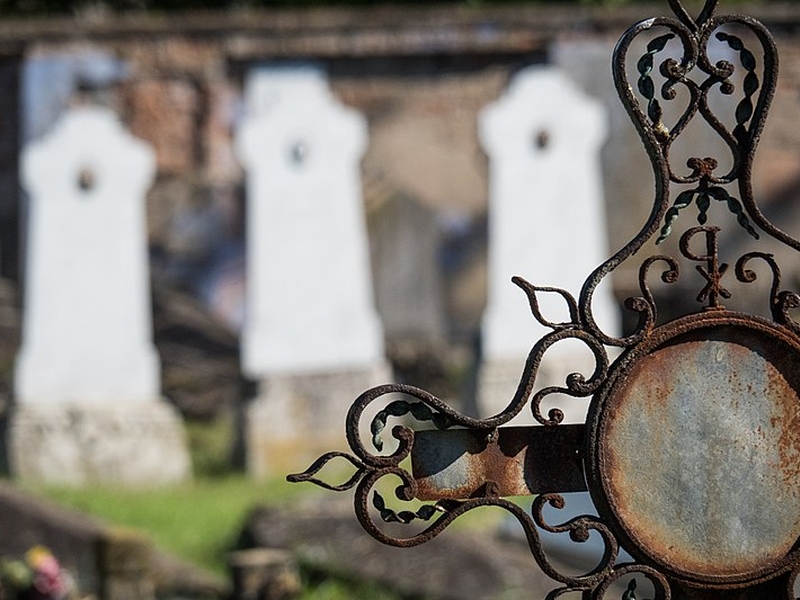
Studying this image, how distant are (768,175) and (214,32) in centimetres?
383

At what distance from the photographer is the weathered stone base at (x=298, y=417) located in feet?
34.3

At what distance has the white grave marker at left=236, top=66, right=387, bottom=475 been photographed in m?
10.8

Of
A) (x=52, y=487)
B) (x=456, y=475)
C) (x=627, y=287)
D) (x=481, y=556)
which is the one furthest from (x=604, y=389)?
(x=627, y=287)

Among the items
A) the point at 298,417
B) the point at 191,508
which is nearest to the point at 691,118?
the point at 191,508

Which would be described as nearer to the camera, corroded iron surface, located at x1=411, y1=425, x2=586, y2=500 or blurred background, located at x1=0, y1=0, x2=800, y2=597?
corroded iron surface, located at x1=411, y1=425, x2=586, y2=500

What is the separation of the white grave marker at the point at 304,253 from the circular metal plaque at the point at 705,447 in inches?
330

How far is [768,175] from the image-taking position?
11359mm

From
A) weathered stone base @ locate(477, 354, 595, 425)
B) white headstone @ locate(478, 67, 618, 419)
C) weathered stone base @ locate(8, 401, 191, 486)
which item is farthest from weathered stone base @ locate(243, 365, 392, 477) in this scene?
white headstone @ locate(478, 67, 618, 419)

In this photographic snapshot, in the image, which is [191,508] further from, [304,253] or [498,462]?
[498,462]

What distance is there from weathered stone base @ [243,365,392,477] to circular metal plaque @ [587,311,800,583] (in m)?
8.07

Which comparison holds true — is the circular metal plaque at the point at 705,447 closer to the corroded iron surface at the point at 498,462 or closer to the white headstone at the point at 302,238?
the corroded iron surface at the point at 498,462

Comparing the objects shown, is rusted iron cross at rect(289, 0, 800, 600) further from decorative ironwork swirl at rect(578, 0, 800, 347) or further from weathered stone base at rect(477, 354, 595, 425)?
weathered stone base at rect(477, 354, 595, 425)

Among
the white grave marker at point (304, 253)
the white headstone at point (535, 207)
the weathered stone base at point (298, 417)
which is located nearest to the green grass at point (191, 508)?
the weathered stone base at point (298, 417)

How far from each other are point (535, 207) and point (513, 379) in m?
1.16
